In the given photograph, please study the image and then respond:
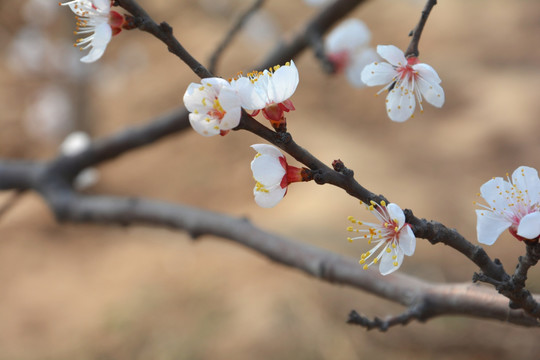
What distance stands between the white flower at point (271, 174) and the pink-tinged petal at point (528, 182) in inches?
8.2

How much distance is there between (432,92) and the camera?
0.55 m

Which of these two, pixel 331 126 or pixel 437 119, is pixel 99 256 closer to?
pixel 331 126

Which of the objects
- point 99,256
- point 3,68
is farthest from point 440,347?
point 3,68

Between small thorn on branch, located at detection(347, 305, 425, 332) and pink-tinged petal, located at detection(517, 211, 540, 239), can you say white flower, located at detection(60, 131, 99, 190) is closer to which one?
small thorn on branch, located at detection(347, 305, 425, 332)

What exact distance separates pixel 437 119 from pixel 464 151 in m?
0.47

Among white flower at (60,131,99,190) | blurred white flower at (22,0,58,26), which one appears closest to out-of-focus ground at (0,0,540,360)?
blurred white flower at (22,0,58,26)

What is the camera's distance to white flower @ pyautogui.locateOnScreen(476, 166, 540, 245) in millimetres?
491

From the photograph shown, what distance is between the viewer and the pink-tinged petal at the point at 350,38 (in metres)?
1.18

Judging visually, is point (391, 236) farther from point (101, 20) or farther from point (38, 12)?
point (38, 12)

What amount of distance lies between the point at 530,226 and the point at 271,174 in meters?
0.23

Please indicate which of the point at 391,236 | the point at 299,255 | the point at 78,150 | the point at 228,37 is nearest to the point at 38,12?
the point at 78,150

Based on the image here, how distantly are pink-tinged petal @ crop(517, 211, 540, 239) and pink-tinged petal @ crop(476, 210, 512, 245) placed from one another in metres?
0.04

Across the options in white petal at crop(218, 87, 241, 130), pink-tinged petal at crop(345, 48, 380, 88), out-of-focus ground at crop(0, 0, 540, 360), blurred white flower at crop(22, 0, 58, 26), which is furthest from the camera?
blurred white flower at crop(22, 0, 58, 26)

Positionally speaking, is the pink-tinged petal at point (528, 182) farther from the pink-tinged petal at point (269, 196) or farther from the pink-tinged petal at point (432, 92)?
the pink-tinged petal at point (269, 196)
